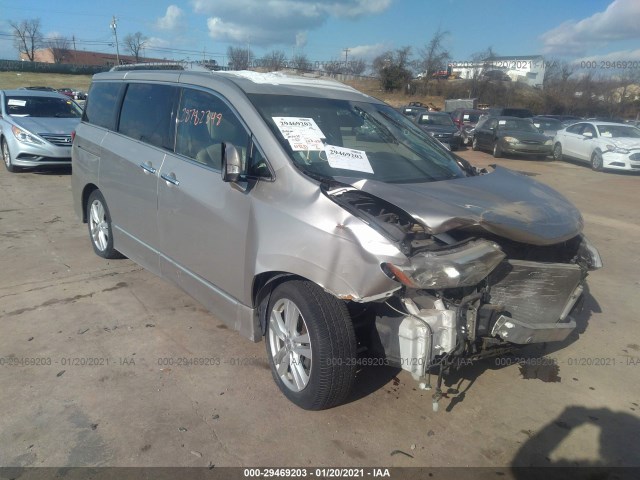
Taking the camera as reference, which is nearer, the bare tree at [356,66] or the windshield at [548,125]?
the windshield at [548,125]

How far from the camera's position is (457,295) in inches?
109

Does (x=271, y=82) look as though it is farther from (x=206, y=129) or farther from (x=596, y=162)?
(x=596, y=162)

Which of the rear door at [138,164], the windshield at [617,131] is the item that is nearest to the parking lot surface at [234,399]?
the rear door at [138,164]

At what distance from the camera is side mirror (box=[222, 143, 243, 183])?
9.99ft

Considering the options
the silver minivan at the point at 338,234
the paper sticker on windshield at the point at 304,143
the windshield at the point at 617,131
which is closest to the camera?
the silver minivan at the point at 338,234

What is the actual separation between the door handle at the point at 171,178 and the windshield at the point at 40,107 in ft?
30.2

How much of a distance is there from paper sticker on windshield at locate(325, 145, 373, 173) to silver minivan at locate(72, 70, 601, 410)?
1 cm

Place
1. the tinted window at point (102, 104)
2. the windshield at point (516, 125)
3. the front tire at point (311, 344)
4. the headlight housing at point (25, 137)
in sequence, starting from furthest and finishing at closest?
the windshield at point (516, 125)
the headlight housing at point (25, 137)
the tinted window at point (102, 104)
the front tire at point (311, 344)

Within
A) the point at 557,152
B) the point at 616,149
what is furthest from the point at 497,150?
the point at 616,149

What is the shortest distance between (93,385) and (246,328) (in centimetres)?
105

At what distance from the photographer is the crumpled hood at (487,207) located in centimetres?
274

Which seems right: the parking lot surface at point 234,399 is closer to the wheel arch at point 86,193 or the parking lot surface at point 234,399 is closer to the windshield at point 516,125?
the wheel arch at point 86,193

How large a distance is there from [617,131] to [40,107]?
17084 millimetres

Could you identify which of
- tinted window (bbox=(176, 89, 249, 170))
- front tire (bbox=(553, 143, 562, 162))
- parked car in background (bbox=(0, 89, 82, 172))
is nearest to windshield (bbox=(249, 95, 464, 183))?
tinted window (bbox=(176, 89, 249, 170))
